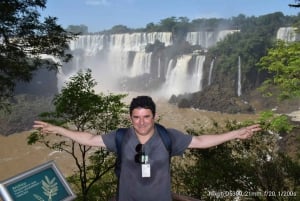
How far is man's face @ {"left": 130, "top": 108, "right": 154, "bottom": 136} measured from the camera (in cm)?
275

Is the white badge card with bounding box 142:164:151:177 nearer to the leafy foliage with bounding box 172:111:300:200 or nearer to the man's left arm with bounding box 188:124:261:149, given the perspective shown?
the man's left arm with bounding box 188:124:261:149

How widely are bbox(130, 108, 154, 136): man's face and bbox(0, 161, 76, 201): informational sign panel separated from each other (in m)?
0.78

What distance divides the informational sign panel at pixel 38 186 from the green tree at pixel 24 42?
20.8 feet

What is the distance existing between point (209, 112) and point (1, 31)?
46.2 m

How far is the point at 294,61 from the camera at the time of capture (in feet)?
27.7

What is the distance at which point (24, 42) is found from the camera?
352 inches

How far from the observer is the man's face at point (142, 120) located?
2.75 meters

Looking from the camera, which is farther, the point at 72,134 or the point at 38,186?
the point at 72,134

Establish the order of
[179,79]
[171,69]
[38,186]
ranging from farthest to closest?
[171,69], [179,79], [38,186]

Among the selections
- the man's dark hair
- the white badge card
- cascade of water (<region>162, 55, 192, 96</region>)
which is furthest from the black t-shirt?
cascade of water (<region>162, 55, 192, 96</region>)

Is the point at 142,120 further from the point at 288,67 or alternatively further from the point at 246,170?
the point at 246,170

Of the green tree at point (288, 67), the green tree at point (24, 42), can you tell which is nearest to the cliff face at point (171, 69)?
the green tree at point (288, 67)

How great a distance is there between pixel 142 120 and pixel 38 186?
3.15ft

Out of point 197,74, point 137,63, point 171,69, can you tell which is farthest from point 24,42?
point 137,63
